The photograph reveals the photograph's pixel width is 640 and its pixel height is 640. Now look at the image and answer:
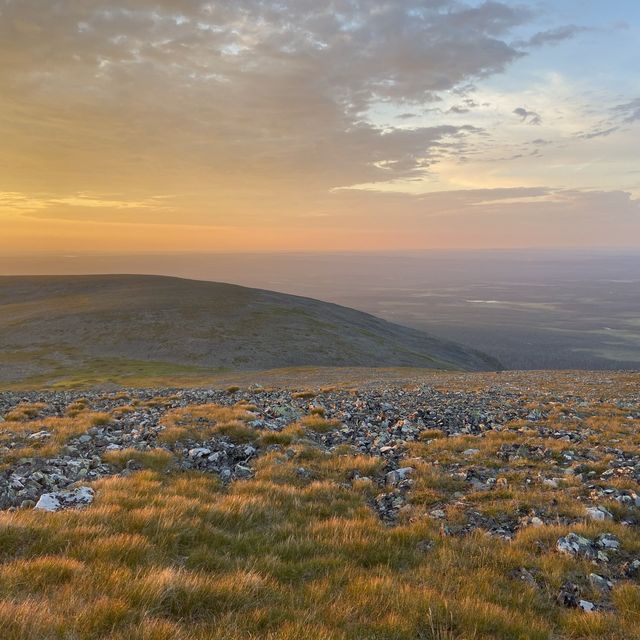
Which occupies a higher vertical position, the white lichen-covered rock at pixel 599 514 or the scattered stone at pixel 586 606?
the scattered stone at pixel 586 606

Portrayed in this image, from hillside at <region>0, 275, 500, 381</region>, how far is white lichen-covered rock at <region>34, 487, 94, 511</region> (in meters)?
71.5

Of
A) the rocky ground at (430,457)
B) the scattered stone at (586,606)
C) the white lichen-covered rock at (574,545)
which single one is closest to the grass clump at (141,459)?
the rocky ground at (430,457)

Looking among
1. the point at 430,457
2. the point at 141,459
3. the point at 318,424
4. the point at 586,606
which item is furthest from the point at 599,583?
the point at 318,424

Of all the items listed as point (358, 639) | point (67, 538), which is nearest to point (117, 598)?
point (67, 538)

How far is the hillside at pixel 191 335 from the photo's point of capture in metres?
87.7

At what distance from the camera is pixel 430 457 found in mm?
12625

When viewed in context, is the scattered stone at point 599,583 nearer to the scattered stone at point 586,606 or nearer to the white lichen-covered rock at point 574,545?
the scattered stone at point 586,606

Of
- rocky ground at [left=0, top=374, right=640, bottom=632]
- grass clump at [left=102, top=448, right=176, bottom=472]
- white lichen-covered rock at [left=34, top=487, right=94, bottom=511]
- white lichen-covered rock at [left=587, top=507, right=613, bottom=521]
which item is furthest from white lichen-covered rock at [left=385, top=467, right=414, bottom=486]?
white lichen-covered rock at [left=34, top=487, right=94, bottom=511]

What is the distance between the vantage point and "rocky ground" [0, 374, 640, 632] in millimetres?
8102

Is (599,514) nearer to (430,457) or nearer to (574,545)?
(574,545)

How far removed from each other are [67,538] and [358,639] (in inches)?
175

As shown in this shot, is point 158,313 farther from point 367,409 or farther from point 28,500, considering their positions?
point 28,500

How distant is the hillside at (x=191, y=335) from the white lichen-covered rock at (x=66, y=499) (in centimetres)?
7153

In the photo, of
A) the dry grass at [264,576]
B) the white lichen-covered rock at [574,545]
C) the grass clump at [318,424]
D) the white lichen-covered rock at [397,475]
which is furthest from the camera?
the grass clump at [318,424]
